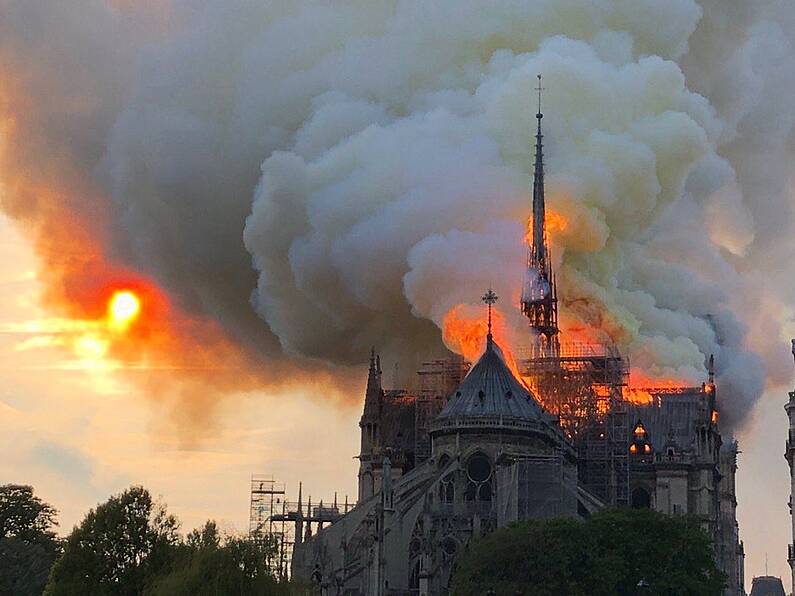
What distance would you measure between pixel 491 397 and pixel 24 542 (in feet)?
104

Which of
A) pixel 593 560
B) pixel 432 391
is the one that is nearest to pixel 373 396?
pixel 432 391

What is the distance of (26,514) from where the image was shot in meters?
130

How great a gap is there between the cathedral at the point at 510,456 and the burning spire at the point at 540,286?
0.34 ft

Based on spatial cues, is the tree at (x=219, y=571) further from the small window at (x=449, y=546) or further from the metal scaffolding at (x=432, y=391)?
the metal scaffolding at (x=432, y=391)

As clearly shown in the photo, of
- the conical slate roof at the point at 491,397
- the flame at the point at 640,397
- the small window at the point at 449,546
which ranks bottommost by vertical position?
the small window at the point at 449,546

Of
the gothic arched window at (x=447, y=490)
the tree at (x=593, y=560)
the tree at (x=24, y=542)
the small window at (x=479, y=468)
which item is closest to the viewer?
the tree at (x=593, y=560)

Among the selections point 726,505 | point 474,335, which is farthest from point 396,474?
point 726,505

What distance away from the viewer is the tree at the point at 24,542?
113 meters

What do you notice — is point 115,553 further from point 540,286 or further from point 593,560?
point 540,286

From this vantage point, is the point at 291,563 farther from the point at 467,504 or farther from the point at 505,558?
the point at 505,558

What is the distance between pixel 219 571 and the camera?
87.6 meters

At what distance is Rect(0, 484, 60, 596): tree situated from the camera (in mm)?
113188

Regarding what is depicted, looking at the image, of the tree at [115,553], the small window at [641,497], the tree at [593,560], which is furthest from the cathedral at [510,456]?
the tree at [115,553]

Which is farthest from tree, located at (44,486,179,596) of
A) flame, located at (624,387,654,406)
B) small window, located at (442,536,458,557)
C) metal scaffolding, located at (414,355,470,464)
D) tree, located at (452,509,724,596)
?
flame, located at (624,387,654,406)
